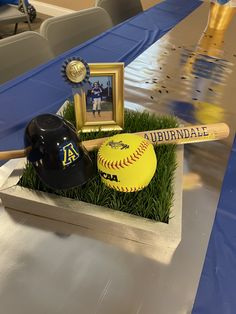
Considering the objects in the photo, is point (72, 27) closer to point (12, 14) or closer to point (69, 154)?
point (69, 154)

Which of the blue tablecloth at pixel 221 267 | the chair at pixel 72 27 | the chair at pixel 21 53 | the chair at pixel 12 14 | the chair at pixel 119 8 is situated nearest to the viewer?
the blue tablecloth at pixel 221 267

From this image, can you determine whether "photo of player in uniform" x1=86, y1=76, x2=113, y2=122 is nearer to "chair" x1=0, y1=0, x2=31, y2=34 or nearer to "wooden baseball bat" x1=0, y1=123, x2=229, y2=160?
"wooden baseball bat" x1=0, y1=123, x2=229, y2=160

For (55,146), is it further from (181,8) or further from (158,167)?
(181,8)

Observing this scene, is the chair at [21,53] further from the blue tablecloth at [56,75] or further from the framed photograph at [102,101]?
the framed photograph at [102,101]

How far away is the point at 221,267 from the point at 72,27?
105 cm

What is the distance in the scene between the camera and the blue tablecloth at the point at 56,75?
741mm

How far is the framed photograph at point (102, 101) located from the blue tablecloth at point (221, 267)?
268mm

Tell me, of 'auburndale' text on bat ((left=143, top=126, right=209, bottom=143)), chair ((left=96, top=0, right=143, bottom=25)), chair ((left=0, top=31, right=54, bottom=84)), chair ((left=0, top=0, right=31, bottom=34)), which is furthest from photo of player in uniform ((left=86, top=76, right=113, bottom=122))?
chair ((left=0, top=0, right=31, bottom=34))

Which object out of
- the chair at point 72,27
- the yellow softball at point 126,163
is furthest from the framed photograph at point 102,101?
the chair at point 72,27

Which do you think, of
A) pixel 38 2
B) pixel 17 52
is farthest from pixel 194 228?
pixel 38 2

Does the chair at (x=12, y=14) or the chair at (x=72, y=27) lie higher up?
the chair at (x=72, y=27)

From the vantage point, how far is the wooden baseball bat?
577 millimetres

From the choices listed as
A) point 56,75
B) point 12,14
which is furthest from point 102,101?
point 12,14

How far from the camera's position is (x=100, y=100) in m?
0.63
